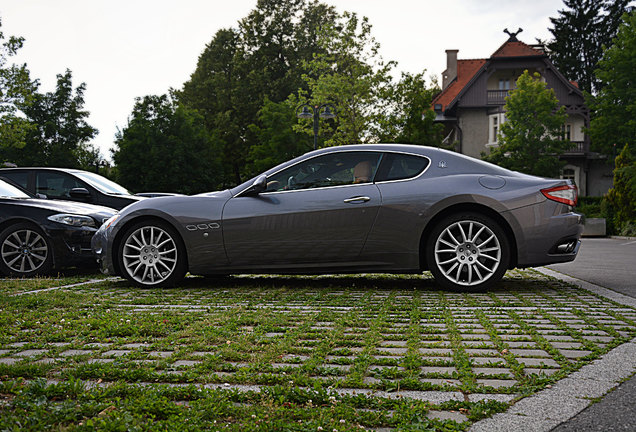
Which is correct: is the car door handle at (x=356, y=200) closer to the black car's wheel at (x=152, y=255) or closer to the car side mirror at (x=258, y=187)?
the car side mirror at (x=258, y=187)

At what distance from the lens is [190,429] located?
242 cm

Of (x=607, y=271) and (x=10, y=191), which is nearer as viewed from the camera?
(x=607, y=271)

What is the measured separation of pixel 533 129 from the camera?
39125mm

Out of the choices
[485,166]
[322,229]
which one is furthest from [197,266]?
[485,166]

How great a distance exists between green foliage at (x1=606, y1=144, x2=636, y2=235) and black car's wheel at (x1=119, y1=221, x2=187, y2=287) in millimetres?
21312

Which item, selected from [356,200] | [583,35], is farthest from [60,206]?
[583,35]

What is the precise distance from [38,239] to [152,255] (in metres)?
2.45

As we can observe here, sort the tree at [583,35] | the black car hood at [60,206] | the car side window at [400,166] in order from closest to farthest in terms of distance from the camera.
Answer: the car side window at [400,166] < the black car hood at [60,206] < the tree at [583,35]

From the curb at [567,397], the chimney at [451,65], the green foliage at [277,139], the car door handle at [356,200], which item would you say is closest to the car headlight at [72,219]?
the car door handle at [356,200]

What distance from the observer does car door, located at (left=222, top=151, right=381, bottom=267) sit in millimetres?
6746

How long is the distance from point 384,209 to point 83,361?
150 inches

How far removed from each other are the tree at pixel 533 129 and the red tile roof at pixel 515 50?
6.20 metres

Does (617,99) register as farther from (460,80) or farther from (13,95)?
(13,95)

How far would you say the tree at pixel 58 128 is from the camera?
50719mm
